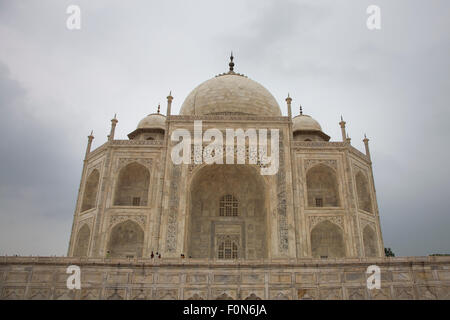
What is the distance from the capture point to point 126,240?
60.2 feet

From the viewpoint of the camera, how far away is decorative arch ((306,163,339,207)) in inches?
768

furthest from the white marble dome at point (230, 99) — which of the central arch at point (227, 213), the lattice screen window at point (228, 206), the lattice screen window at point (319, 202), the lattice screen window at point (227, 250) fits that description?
the lattice screen window at point (227, 250)

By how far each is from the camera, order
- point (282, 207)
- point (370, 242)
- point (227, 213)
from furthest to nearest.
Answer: point (227, 213) → point (370, 242) → point (282, 207)

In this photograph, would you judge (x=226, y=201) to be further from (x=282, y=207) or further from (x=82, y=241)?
(x=82, y=241)

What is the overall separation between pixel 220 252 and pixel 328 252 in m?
5.87

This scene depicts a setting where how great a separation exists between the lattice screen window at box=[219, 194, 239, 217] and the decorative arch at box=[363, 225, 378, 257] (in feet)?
23.8

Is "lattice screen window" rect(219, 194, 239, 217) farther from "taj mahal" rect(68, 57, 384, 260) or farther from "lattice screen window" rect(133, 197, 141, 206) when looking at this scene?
"lattice screen window" rect(133, 197, 141, 206)

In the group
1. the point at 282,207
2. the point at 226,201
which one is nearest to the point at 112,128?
the point at 226,201

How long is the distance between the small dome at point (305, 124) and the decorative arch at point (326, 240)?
9.12 m

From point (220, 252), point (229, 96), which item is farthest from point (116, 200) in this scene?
point (229, 96)

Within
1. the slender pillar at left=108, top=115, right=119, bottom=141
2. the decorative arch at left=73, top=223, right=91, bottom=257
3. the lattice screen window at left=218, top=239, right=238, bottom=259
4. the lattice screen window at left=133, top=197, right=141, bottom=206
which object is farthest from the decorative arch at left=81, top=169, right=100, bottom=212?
the lattice screen window at left=218, top=239, right=238, bottom=259

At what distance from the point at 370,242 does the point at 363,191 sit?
3116 mm

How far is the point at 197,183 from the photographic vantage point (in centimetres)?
1955
